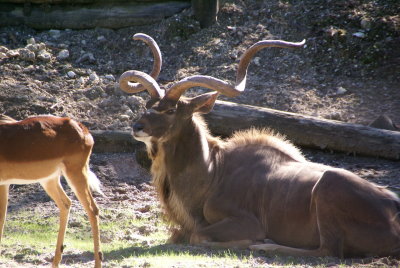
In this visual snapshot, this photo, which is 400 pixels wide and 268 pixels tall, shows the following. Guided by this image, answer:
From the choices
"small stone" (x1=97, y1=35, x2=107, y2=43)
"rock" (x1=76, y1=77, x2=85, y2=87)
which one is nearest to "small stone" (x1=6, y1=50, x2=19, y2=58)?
"rock" (x1=76, y1=77, x2=85, y2=87)

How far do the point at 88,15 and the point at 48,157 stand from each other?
8.71 meters

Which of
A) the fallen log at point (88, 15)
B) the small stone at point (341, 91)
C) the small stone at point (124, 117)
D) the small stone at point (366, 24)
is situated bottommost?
the small stone at point (124, 117)

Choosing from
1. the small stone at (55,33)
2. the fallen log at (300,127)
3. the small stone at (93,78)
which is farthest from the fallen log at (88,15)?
the fallen log at (300,127)

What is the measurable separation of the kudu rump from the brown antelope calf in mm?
1465

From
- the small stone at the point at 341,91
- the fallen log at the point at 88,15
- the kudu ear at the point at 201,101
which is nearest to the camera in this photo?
the kudu ear at the point at 201,101

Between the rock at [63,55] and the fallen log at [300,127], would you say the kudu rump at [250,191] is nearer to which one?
the fallen log at [300,127]

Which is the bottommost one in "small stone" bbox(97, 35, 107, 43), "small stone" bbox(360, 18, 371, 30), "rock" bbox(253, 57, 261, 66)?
"rock" bbox(253, 57, 261, 66)

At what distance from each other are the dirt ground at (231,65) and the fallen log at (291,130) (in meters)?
0.21

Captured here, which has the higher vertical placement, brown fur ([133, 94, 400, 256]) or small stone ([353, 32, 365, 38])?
small stone ([353, 32, 365, 38])

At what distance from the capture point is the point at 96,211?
20.2 feet

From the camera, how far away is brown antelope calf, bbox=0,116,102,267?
19.8 feet

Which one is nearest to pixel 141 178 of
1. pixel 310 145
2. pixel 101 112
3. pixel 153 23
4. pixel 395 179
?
pixel 101 112

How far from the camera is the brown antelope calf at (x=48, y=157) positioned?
604 centimetres

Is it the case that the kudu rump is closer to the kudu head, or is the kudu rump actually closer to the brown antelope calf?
the kudu head
